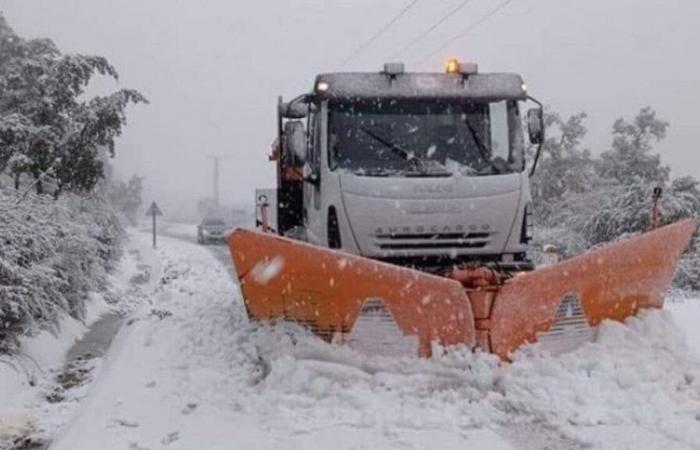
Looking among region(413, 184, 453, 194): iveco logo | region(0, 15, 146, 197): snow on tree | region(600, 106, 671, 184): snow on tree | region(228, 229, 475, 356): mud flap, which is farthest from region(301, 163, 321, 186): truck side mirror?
region(600, 106, 671, 184): snow on tree

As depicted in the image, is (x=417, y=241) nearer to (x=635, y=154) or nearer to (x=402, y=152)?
(x=402, y=152)

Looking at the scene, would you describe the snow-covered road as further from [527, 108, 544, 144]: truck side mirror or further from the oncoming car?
the oncoming car

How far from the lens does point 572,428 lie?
467cm

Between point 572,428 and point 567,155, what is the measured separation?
26.6 meters

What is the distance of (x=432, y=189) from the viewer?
6844mm

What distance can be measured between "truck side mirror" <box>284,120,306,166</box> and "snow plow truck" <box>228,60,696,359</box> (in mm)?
11

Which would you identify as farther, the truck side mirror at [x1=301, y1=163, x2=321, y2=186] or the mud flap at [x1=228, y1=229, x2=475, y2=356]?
the truck side mirror at [x1=301, y1=163, x2=321, y2=186]

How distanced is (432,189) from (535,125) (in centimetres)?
144

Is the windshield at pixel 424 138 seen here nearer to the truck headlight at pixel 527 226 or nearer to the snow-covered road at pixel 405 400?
the truck headlight at pixel 527 226

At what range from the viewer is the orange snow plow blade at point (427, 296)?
18.0ft

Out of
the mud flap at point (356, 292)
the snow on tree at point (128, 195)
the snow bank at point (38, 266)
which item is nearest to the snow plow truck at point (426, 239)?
the mud flap at point (356, 292)

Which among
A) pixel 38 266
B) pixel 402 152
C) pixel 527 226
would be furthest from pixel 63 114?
pixel 527 226

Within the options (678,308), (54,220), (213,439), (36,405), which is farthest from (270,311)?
(678,308)

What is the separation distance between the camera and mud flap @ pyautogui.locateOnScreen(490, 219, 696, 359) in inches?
218
